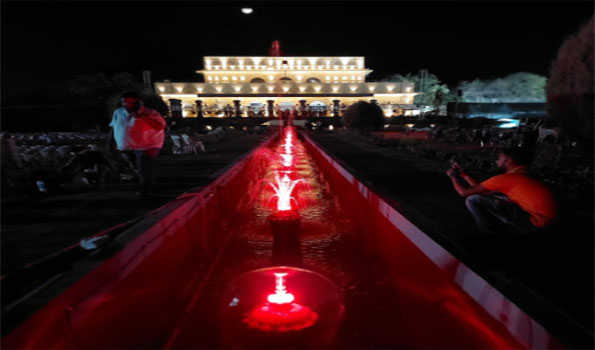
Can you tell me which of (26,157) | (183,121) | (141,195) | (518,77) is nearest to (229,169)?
(141,195)

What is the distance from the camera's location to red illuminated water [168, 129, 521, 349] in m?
2.56

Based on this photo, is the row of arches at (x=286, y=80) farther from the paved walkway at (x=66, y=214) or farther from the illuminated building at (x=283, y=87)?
the paved walkway at (x=66, y=214)

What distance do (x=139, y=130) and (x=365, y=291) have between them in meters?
4.01

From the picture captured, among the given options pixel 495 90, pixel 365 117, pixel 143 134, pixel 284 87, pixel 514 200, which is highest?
pixel 495 90

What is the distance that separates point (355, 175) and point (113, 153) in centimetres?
482

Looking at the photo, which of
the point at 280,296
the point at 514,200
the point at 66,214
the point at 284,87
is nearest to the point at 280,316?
the point at 280,296

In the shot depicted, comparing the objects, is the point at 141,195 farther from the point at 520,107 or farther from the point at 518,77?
the point at 518,77

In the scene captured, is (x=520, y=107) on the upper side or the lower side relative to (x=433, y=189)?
upper

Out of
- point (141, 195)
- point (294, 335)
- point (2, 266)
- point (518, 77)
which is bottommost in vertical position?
point (294, 335)

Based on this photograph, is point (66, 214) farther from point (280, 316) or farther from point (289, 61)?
point (289, 61)

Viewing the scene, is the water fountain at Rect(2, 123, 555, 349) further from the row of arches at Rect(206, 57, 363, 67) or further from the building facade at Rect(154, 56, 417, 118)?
the row of arches at Rect(206, 57, 363, 67)

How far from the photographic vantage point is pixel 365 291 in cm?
325

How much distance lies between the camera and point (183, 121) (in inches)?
1414

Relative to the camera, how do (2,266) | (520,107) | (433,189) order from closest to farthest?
(2,266), (433,189), (520,107)
